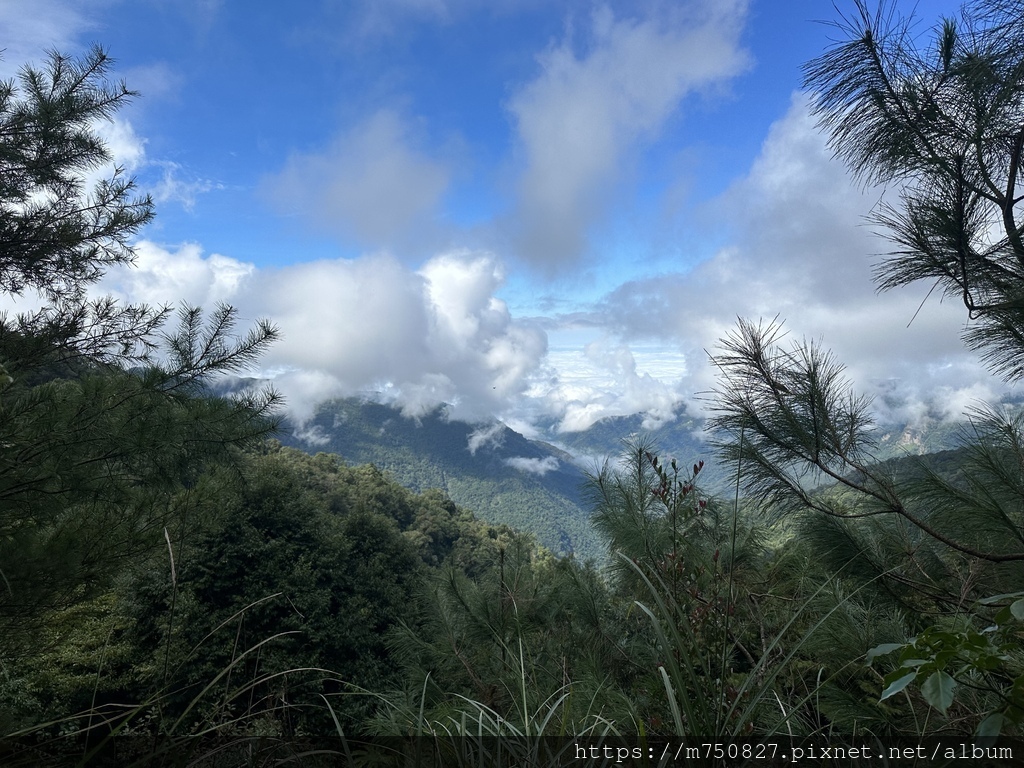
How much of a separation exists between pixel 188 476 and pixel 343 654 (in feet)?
30.9

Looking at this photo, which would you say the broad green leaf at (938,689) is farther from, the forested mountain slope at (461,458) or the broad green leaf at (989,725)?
the forested mountain slope at (461,458)

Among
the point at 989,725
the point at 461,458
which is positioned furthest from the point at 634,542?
→ the point at 461,458

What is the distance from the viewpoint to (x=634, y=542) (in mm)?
3078

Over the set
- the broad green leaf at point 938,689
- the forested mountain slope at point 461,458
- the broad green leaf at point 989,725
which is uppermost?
the forested mountain slope at point 461,458

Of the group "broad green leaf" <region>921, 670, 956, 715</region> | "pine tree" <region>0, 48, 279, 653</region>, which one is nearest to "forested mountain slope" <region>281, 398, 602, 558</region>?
"pine tree" <region>0, 48, 279, 653</region>

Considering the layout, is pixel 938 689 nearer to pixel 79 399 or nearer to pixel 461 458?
pixel 79 399

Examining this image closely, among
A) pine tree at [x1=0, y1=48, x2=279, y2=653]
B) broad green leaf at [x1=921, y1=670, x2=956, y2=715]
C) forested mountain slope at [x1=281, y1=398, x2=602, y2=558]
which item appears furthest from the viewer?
forested mountain slope at [x1=281, y1=398, x2=602, y2=558]

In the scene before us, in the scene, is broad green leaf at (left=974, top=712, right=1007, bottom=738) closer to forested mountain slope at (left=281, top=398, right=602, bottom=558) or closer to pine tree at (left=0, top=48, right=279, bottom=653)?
pine tree at (left=0, top=48, right=279, bottom=653)

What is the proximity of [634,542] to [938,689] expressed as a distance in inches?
98.6

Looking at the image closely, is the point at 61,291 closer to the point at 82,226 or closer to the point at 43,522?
the point at 82,226

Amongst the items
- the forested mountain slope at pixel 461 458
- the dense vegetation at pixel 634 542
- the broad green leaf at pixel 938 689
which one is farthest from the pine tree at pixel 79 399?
the forested mountain slope at pixel 461 458

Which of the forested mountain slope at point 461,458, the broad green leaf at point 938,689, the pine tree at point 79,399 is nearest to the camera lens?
the broad green leaf at point 938,689

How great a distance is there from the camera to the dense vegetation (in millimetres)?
915

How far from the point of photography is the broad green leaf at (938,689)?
2.02ft
